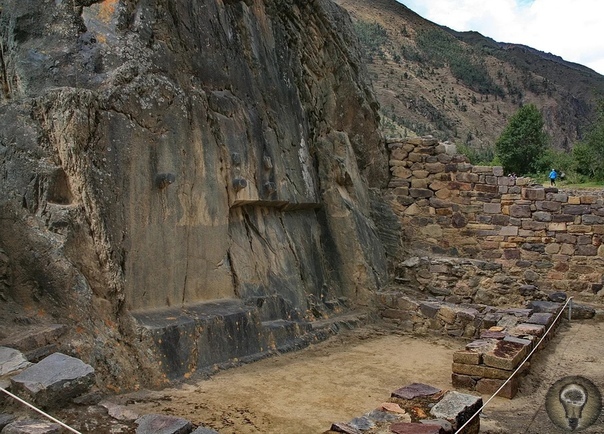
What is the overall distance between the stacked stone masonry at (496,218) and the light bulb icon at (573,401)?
509cm

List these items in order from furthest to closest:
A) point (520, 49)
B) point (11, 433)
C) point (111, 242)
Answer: point (520, 49) → point (111, 242) → point (11, 433)

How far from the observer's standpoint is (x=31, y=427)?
12.9ft

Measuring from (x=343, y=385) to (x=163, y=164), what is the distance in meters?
3.15

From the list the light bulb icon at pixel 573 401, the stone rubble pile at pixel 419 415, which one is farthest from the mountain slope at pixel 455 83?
the stone rubble pile at pixel 419 415

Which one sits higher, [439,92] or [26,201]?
[439,92]

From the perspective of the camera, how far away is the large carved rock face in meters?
5.81

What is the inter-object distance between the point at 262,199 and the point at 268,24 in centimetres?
307

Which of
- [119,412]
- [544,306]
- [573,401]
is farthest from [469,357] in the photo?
[119,412]

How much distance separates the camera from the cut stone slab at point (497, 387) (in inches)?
263

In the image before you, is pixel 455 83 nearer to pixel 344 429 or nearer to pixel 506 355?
pixel 506 355

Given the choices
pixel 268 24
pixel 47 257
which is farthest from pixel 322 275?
pixel 47 257

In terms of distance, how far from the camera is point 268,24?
9742 mm

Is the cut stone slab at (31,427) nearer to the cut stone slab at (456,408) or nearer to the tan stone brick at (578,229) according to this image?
the cut stone slab at (456,408)

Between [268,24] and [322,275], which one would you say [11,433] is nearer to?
[322,275]
